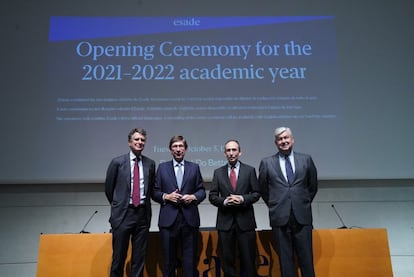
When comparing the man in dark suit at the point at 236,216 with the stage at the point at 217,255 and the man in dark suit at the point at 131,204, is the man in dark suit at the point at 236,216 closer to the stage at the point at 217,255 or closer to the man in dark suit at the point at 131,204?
the stage at the point at 217,255

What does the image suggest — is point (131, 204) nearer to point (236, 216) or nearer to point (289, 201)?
point (236, 216)

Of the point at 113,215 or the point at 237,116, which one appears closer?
the point at 113,215

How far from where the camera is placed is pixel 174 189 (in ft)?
9.07

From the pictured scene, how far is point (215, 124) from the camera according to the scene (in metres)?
3.93

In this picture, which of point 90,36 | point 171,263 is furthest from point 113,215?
point 90,36

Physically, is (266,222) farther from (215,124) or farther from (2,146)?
(2,146)

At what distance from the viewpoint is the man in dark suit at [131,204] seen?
2.58 m

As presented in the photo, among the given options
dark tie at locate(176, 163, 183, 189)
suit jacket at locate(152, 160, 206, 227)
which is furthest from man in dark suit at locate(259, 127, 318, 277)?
dark tie at locate(176, 163, 183, 189)

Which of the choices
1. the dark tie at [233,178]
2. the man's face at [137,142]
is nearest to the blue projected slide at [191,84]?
the dark tie at [233,178]

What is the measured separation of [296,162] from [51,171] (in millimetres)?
Result: 2642

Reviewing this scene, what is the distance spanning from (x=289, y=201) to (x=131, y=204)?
120 centimetres

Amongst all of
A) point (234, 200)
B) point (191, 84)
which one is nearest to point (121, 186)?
point (234, 200)

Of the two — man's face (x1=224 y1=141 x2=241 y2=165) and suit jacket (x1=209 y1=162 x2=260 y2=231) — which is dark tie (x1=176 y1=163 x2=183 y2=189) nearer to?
suit jacket (x1=209 y1=162 x2=260 y2=231)

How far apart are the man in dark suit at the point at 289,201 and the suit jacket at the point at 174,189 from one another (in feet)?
1.73
